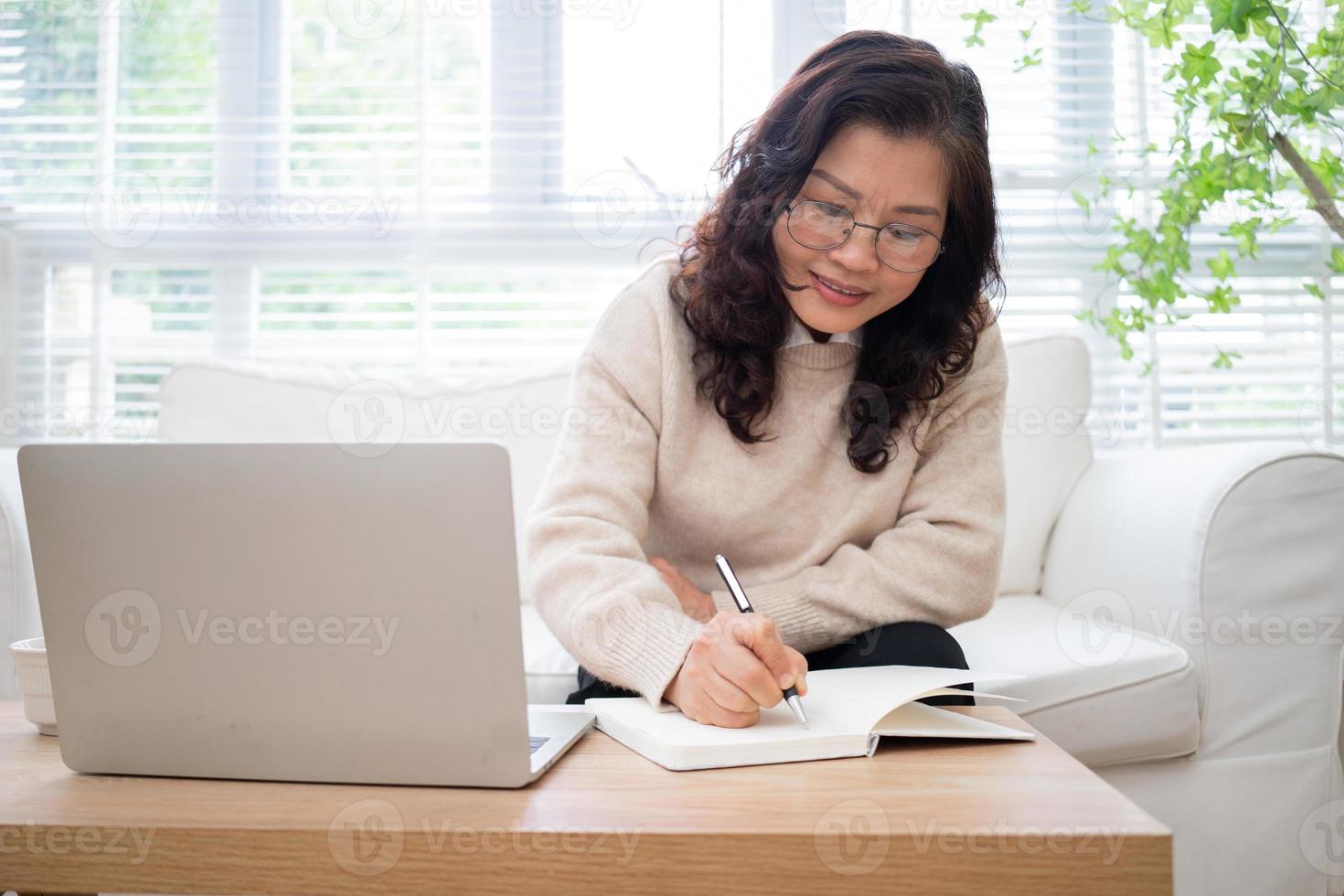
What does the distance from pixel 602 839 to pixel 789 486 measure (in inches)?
28.6

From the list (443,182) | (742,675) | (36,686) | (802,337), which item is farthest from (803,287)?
(443,182)

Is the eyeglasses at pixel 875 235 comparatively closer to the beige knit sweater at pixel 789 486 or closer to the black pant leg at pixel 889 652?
Answer: the beige knit sweater at pixel 789 486

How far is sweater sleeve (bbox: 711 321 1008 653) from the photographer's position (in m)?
1.18

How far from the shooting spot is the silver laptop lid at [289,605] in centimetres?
64

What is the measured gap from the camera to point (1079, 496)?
183cm

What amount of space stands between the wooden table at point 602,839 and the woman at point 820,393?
40 centimetres

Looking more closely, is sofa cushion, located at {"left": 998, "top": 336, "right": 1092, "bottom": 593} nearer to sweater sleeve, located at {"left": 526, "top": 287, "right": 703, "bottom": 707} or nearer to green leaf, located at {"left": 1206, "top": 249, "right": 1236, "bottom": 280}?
green leaf, located at {"left": 1206, "top": 249, "right": 1236, "bottom": 280}

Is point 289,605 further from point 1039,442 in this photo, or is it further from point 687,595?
point 1039,442

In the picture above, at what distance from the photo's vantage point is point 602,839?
0.58 meters

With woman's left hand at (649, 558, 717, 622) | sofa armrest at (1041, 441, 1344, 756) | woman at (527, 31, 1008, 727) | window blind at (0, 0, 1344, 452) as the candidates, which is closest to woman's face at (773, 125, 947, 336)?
woman at (527, 31, 1008, 727)

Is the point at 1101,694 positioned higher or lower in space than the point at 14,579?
lower

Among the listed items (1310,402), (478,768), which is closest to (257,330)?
(478,768)

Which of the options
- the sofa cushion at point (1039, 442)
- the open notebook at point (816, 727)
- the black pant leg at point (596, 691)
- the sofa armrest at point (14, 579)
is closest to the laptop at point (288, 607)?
the open notebook at point (816, 727)

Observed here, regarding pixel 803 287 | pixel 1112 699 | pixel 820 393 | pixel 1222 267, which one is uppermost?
pixel 1222 267
